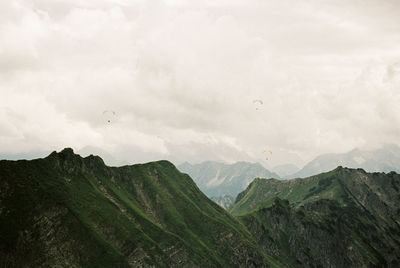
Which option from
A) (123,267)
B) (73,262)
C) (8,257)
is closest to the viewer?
(8,257)

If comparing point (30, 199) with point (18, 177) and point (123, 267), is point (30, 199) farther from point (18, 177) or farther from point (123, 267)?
point (123, 267)

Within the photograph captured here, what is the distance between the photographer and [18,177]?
7844 inches

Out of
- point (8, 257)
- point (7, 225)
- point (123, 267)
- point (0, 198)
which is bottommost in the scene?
point (123, 267)

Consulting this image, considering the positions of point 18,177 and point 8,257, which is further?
point 18,177

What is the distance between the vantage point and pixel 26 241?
178125 millimetres

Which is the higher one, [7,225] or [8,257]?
[7,225]

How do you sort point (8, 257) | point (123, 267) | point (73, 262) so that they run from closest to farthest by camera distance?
point (8, 257) → point (73, 262) → point (123, 267)

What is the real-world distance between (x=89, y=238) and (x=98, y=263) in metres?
14.4

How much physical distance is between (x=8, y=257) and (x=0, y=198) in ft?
101

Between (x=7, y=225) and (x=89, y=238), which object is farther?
(x=89, y=238)

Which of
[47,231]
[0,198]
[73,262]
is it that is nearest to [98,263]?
[73,262]

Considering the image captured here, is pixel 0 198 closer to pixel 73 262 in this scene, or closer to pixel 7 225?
pixel 7 225

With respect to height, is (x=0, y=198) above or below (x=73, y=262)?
above

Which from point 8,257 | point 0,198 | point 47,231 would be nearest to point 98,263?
point 47,231
